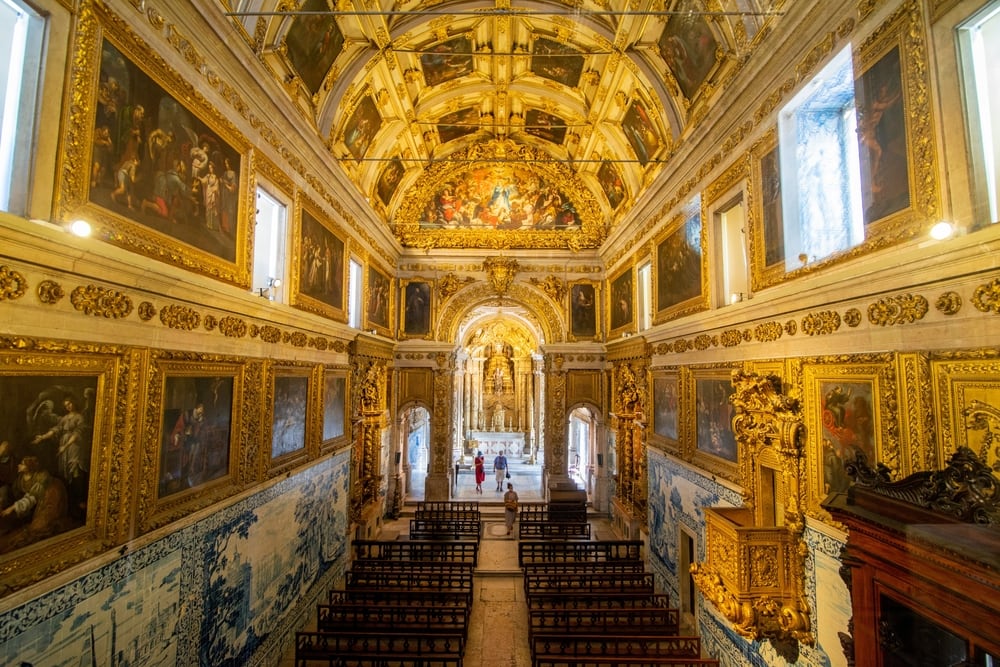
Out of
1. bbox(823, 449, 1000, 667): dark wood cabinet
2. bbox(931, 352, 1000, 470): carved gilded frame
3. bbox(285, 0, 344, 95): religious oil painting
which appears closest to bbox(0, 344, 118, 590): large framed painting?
bbox(285, 0, 344, 95): religious oil painting

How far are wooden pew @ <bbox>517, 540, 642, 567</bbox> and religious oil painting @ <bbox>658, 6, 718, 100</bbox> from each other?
1051 centimetres

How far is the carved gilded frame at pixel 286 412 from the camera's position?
8.34m

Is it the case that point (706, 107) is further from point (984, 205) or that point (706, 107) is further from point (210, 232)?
point (210, 232)

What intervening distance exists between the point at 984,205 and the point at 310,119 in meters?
10.4

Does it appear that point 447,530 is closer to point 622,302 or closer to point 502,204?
point 622,302

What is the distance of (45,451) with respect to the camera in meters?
4.29

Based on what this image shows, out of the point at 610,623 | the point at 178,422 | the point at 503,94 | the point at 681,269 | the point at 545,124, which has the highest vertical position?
the point at 503,94

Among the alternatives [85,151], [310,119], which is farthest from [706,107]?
[85,151]

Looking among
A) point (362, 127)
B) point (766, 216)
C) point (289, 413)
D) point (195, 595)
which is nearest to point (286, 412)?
point (289, 413)

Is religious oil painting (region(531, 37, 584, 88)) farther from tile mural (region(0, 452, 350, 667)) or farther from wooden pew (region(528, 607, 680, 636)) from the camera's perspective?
wooden pew (region(528, 607, 680, 636))

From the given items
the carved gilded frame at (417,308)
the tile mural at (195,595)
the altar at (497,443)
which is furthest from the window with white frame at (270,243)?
the altar at (497,443)

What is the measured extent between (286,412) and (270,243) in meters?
3.22

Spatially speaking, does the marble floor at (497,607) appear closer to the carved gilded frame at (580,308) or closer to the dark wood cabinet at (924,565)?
the dark wood cabinet at (924,565)

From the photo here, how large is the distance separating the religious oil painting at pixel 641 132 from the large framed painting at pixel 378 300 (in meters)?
8.45
